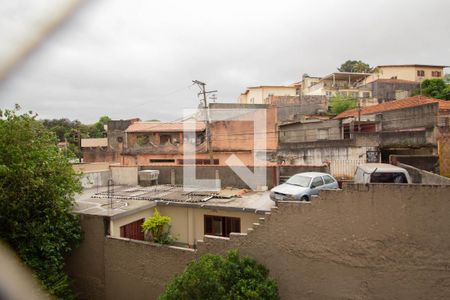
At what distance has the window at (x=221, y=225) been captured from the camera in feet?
37.3

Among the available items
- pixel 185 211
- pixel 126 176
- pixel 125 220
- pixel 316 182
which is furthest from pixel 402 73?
pixel 125 220

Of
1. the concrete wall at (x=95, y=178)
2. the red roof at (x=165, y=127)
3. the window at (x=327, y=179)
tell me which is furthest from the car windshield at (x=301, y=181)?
the red roof at (x=165, y=127)

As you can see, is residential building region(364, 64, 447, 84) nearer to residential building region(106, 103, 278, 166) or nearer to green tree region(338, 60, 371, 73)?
green tree region(338, 60, 371, 73)

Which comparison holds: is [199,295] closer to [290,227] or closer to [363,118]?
[290,227]

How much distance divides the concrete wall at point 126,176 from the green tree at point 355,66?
4761cm

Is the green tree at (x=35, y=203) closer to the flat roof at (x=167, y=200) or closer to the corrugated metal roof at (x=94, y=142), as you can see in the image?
the flat roof at (x=167, y=200)

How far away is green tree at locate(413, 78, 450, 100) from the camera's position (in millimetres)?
31661

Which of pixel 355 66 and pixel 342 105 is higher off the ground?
pixel 355 66

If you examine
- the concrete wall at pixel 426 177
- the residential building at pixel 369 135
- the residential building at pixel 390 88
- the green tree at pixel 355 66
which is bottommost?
the concrete wall at pixel 426 177

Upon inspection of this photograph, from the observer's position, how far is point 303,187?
1052 centimetres

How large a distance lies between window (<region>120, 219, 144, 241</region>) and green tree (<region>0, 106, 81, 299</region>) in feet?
5.10

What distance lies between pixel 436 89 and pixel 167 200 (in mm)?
34106

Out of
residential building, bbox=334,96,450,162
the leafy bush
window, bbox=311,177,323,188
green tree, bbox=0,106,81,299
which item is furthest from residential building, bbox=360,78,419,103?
green tree, bbox=0,106,81,299

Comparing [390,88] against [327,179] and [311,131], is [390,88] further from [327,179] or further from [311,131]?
[327,179]
